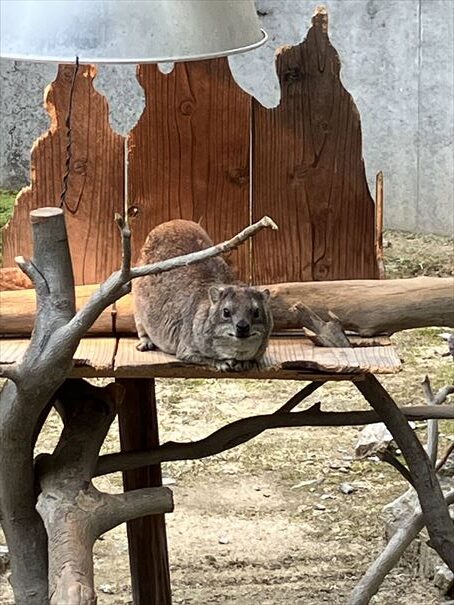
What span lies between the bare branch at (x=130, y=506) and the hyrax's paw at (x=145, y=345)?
0.58 metres

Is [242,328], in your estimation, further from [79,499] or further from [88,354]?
[79,499]

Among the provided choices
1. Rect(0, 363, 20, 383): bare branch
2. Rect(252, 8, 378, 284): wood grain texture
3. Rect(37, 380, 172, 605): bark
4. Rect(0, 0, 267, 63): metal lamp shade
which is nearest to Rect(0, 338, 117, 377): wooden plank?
Rect(37, 380, 172, 605): bark

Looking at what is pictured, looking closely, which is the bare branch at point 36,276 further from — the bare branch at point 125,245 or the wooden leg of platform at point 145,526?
the wooden leg of platform at point 145,526

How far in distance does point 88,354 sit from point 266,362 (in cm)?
41

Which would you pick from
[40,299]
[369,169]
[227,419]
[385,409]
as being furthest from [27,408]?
[369,169]

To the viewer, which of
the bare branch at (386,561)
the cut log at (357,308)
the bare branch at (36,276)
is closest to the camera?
the bare branch at (36,276)

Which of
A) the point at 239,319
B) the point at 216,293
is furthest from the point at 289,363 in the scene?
the point at 216,293

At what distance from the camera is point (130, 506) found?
2295mm

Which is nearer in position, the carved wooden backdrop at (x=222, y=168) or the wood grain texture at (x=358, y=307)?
the wood grain texture at (x=358, y=307)

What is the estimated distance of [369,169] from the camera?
8.04m

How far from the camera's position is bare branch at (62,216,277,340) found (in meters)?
1.89

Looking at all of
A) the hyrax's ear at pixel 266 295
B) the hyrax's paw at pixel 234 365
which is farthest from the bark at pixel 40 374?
the hyrax's ear at pixel 266 295

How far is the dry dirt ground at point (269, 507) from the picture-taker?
4168mm

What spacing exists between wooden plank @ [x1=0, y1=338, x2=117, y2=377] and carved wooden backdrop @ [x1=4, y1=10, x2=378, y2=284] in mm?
429
